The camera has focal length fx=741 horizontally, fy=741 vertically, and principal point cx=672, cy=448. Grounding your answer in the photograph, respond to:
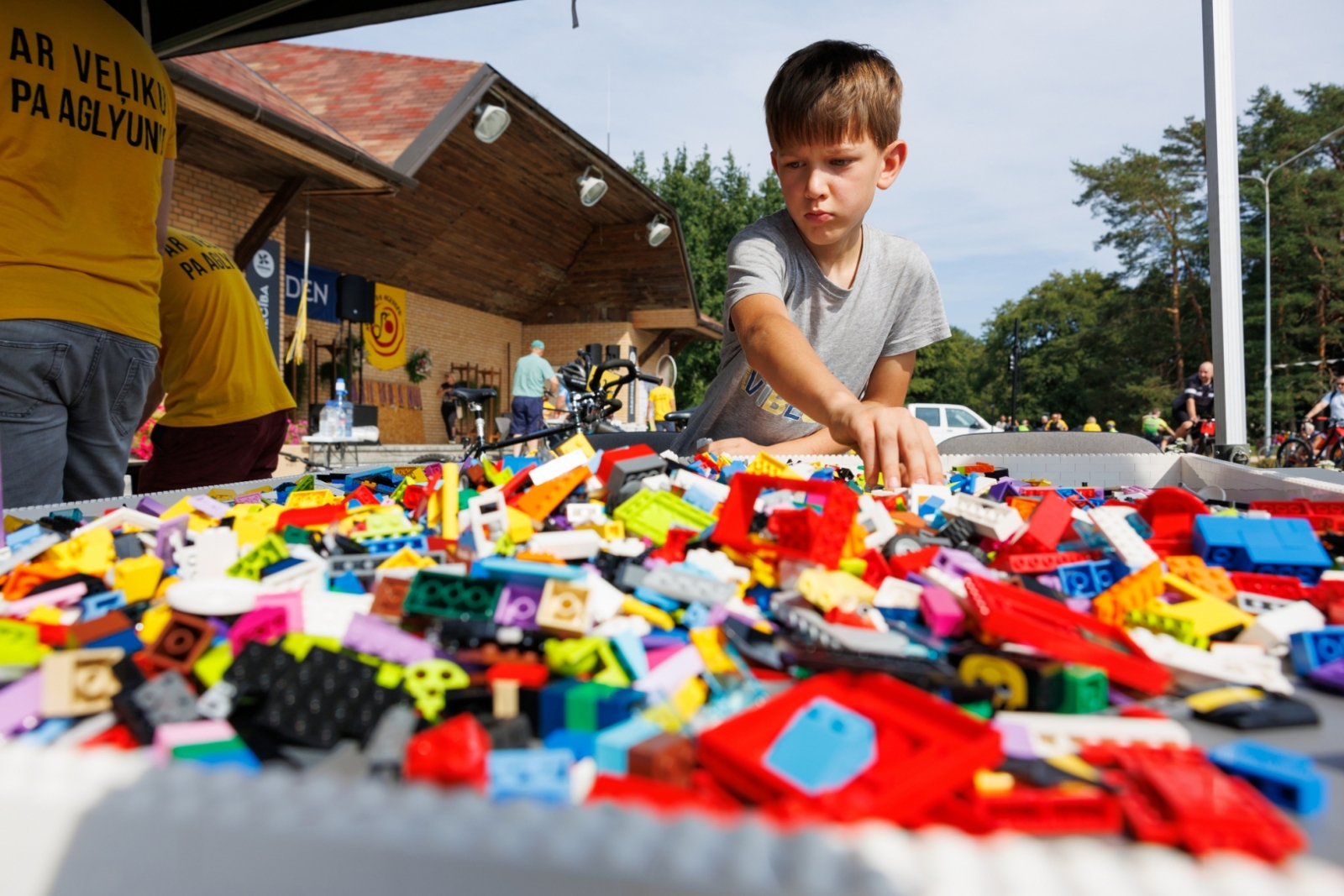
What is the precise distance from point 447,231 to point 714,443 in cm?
1225

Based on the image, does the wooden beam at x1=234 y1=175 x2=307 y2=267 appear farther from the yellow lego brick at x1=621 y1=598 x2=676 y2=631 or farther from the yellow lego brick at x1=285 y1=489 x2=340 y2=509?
the yellow lego brick at x1=621 y1=598 x2=676 y2=631

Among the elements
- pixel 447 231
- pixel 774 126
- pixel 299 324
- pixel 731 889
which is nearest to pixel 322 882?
pixel 731 889

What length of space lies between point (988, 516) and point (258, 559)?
0.96 meters

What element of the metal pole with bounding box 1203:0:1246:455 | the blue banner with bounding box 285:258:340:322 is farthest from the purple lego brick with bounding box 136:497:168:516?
the blue banner with bounding box 285:258:340:322

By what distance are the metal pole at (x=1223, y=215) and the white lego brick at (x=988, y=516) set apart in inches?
143

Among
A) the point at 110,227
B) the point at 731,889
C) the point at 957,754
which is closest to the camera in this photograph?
the point at 731,889

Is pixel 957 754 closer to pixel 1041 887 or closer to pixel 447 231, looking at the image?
pixel 1041 887

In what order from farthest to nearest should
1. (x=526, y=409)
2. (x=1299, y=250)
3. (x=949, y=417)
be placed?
(x=1299, y=250) < (x=949, y=417) < (x=526, y=409)

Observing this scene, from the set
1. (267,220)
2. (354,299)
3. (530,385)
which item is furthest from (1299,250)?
(267,220)

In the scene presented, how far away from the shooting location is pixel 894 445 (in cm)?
124

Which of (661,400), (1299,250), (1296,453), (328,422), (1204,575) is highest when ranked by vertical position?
(1299,250)

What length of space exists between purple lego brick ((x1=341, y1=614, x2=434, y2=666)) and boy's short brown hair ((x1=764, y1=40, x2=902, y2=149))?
5.41 ft

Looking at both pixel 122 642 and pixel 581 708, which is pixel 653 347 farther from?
pixel 581 708

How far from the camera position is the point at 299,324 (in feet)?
27.3
